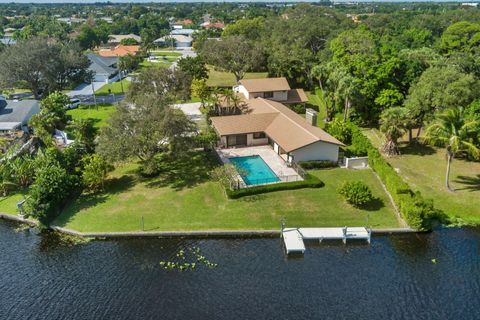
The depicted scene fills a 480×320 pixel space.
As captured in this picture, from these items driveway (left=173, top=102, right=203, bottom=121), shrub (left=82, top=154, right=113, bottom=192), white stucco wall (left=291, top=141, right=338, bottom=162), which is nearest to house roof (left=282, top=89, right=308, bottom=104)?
driveway (left=173, top=102, right=203, bottom=121)

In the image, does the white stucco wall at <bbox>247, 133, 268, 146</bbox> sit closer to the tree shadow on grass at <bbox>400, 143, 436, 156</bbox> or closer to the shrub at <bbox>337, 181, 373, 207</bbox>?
the tree shadow on grass at <bbox>400, 143, 436, 156</bbox>

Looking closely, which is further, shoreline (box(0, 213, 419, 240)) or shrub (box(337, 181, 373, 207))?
shrub (box(337, 181, 373, 207))

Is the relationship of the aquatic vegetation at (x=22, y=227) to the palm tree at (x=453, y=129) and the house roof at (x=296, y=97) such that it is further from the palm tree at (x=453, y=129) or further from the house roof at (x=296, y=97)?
the house roof at (x=296, y=97)

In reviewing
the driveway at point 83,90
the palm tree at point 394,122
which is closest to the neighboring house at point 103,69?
the driveway at point 83,90

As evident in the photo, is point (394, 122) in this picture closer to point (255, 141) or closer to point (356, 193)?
point (356, 193)

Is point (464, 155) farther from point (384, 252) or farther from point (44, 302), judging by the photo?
point (44, 302)

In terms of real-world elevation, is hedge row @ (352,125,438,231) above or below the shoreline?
above

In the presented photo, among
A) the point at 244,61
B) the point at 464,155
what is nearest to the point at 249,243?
the point at 464,155
